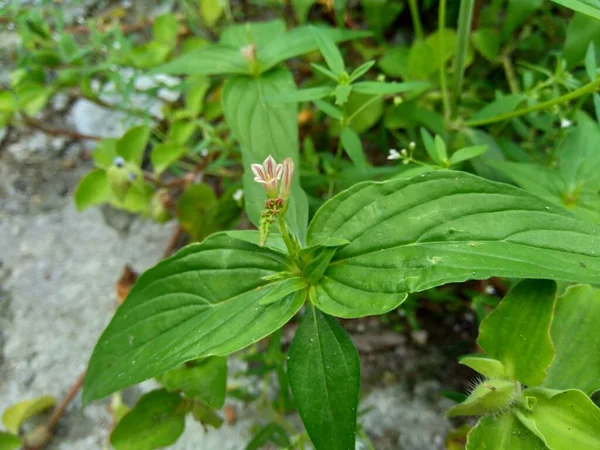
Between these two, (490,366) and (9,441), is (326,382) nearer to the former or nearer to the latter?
(490,366)

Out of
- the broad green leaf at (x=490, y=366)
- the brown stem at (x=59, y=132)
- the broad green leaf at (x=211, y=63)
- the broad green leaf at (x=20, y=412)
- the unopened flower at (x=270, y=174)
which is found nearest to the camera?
the unopened flower at (x=270, y=174)

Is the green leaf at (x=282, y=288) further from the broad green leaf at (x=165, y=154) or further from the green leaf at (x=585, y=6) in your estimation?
the broad green leaf at (x=165, y=154)

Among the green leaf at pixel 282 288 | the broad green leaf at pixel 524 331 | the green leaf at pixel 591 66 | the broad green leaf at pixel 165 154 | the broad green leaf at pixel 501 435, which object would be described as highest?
the green leaf at pixel 591 66

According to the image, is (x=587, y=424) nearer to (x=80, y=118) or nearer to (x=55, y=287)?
(x=55, y=287)

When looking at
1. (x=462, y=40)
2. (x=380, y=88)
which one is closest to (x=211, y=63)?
(x=380, y=88)

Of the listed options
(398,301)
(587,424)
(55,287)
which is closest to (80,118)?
(55,287)

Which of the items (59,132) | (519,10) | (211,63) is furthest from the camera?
(59,132)

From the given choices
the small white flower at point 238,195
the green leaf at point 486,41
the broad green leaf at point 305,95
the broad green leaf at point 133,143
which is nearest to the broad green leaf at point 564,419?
the broad green leaf at point 305,95

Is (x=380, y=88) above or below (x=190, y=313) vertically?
above
